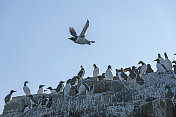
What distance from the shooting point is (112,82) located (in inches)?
968

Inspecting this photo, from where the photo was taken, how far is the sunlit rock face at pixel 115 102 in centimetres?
1975

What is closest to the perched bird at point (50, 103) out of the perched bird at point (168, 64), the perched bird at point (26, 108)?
the perched bird at point (26, 108)

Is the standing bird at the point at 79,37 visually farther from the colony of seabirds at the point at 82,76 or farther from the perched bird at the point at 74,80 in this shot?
the perched bird at the point at 74,80

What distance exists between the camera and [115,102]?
2147 cm

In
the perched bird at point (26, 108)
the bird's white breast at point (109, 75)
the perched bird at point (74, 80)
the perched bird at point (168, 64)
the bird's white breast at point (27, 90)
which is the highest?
the perched bird at point (168, 64)

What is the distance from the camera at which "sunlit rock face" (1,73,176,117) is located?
1975 cm

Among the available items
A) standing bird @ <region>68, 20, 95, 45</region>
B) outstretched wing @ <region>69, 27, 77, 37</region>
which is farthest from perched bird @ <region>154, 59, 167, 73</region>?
outstretched wing @ <region>69, 27, 77, 37</region>

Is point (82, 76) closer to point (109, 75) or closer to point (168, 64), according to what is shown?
point (109, 75)

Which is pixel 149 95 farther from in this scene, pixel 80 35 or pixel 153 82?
pixel 80 35

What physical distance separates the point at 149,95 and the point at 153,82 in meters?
1.94

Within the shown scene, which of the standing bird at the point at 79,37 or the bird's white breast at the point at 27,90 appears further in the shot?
the bird's white breast at the point at 27,90

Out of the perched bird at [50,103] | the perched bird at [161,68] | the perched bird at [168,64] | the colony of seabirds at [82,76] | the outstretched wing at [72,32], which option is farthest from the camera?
the perched bird at [168,64]

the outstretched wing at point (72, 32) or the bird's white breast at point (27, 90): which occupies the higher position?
the outstretched wing at point (72, 32)

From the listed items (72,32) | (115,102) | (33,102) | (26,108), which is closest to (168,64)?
(115,102)
